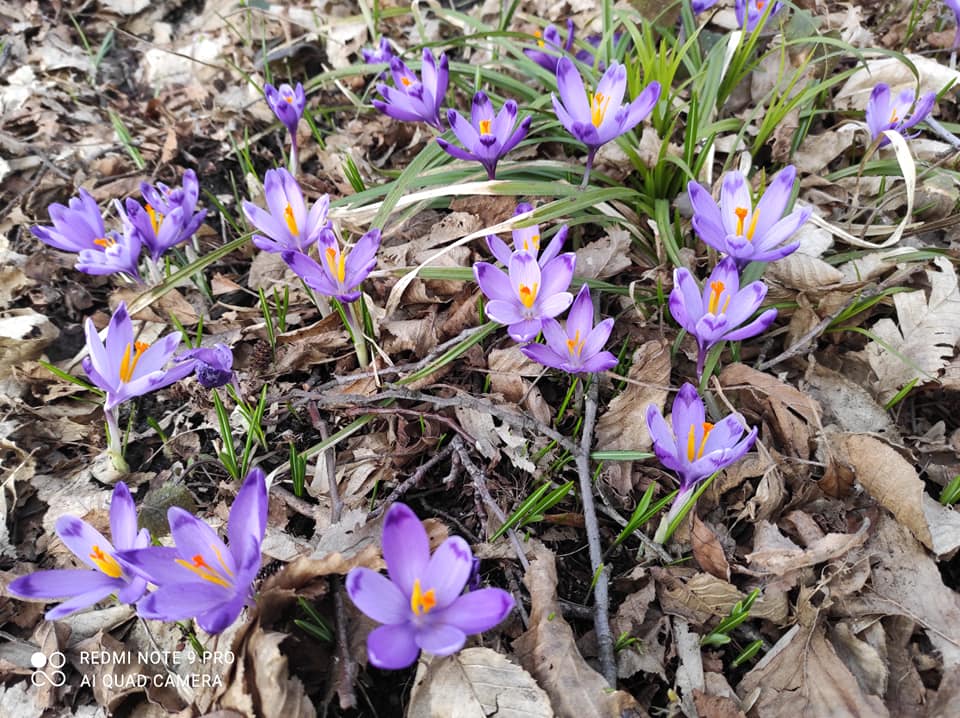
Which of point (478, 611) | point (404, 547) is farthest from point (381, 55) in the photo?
point (478, 611)

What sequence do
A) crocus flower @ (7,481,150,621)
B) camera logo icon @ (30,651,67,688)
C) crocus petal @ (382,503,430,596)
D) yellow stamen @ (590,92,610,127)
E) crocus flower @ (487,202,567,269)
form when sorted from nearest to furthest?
crocus petal @ (382,503,430,596) < crocus flower @ (7,481,150,621) < camera logo icon @ (30,651,67,688) < crocus flower @ (487,202,567,269) < yellow stamen @ (590,92,610,127)

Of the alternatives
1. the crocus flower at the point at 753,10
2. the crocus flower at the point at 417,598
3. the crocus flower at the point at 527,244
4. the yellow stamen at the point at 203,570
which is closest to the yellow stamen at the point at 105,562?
the yellow stamen at the point at 203,570

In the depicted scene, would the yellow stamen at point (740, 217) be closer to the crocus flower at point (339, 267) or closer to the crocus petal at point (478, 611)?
the crocus flower at point (339, 267)

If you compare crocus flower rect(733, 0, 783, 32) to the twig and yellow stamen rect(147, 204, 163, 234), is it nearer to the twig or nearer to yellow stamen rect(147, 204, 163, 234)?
the twig

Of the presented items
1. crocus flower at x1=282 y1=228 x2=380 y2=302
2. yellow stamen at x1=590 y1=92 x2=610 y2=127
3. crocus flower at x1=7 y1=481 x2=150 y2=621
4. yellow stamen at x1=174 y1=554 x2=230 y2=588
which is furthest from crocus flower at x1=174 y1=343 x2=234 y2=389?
yellow stamen at x1=590 y1=92 x2=610 y2=127

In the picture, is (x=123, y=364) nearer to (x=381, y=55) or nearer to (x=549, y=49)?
(x=381, y=55)
